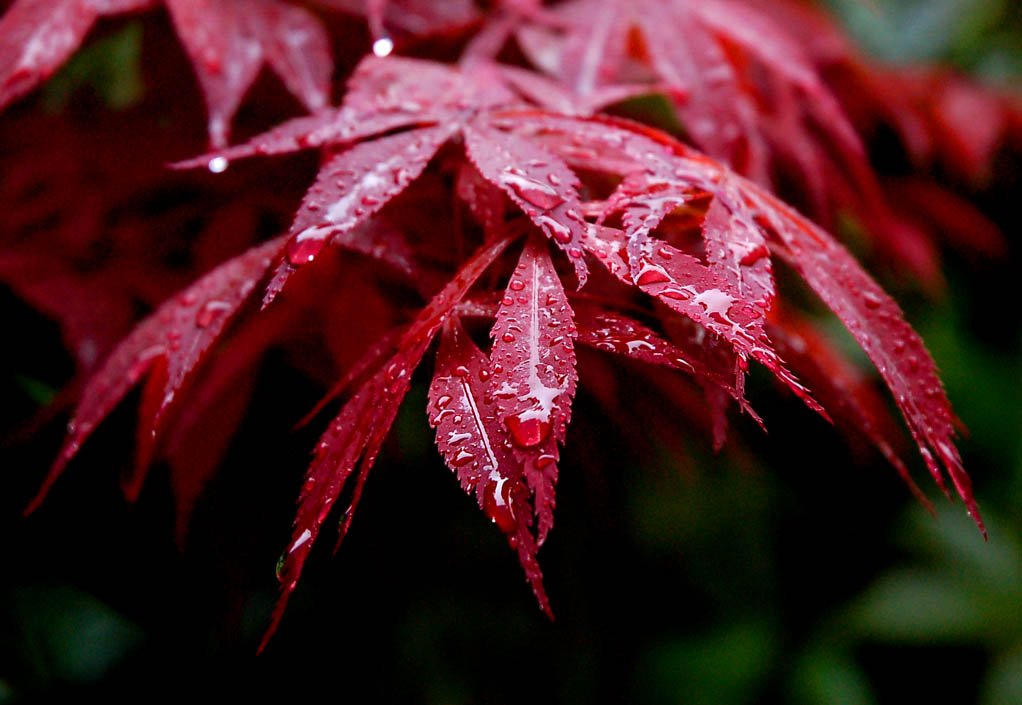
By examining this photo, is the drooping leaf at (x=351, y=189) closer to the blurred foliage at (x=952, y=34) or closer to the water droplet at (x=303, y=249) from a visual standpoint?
the water droplet at (x=303, y=249)

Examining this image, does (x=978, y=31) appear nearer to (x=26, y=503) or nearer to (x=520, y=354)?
(x=520, y=354)

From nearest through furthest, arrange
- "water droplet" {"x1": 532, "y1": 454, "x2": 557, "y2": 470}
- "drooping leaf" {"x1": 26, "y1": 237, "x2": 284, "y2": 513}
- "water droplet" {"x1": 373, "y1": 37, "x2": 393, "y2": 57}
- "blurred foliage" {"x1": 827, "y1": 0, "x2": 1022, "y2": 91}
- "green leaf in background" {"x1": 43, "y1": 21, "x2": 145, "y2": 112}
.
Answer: "water droplet" {"x1": 532, "y1": 454, "x2": 557, "y2": 470} → "drooping leaf" {"x1": 26, "y1": 237, "x2": 284, "y2": 513} → "water droplet" {"x1": 373, "y1": 37, "x2": 393, "y2": 57} → "green leaf in background" {"x1": 43, "y1": 21, "x2": 145, "y2": 112} → "blurred foliage" {"x1": 827, "y1": 0, "x2": 1022, "y2": 91}

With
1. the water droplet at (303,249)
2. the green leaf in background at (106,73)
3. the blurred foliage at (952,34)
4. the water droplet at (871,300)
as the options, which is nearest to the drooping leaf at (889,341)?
the water droplet at (871,300)

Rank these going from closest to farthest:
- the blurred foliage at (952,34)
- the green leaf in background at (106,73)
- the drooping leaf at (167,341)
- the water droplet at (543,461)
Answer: the water droplet at (543,461), the drooping leaf at (167,341), the green leaf in background at (106,73), the blurred foliage at (952,34)

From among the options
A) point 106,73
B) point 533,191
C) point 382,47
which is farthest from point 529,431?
point 106,73

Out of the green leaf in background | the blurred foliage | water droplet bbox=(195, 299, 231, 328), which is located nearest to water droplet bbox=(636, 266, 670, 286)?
water droplet bbox=(195, 299, 231, 328)

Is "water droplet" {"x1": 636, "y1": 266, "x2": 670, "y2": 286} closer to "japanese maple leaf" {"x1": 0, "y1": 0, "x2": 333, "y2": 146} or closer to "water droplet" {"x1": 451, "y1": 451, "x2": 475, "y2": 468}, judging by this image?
"water droplet" {"x1": 451, "y1": 451, "x2": 475, "y2": 468}

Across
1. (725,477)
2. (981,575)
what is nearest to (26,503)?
(725,477)
